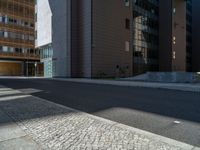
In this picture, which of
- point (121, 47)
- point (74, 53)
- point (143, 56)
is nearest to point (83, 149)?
point (74, 53)

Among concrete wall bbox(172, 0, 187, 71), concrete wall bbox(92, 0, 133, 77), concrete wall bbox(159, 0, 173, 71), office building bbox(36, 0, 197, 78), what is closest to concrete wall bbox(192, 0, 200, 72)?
concrete wall bbox(172, 0, 187, 71)

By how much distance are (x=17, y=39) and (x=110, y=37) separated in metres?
36.0

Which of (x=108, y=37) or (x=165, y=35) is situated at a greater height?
(x=165, y=35)

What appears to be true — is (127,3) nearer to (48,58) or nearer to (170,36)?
(170,36)

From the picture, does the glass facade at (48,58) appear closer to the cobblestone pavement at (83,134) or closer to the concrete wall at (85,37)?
the concrete wall at (85,37)

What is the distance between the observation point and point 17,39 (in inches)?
2482

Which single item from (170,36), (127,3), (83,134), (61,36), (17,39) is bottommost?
(83,134)

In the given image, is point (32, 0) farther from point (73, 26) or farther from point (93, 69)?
point (93, 69)

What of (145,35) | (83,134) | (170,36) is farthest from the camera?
(170,36)

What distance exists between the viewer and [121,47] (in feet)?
132

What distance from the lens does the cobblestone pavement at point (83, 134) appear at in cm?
423

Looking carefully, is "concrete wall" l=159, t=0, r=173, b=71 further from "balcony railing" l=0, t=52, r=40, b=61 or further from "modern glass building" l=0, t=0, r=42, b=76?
"balcony railing" l=0, t=52, r=40, b=61

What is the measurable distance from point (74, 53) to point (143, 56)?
1688 cm

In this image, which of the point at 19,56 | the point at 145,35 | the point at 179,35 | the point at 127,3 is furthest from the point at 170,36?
the point at 19,56
